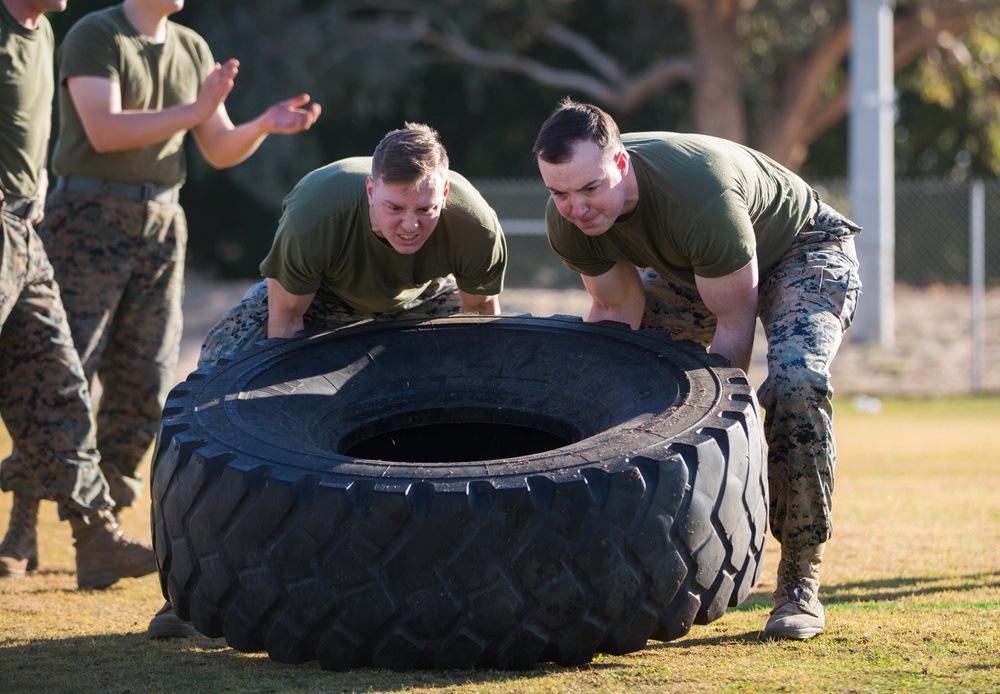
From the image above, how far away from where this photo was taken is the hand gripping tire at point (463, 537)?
9.79 feet

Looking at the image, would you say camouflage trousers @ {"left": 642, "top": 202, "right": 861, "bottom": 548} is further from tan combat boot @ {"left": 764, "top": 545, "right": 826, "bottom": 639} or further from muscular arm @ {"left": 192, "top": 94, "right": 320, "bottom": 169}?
muscular arm @ {"left": 192, "top": 94, "right": 320, "bottom": 169}

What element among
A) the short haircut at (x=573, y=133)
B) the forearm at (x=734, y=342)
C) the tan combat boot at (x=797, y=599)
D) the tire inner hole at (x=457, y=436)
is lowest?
the tan combat boot at (x=797, y=599)

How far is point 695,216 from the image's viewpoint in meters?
3.81

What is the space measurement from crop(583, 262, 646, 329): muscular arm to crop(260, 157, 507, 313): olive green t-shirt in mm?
378

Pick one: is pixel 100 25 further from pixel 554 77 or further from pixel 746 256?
pixel 554 77

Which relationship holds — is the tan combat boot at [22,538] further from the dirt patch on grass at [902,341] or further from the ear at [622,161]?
the dirt patch on grass at [902,341]

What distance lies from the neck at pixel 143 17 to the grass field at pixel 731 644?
233cm

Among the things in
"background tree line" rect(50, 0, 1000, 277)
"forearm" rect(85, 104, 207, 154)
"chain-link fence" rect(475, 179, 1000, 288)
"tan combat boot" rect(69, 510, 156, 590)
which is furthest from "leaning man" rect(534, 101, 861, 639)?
"chain-link fence" rect(475, 179, 1000, 288)

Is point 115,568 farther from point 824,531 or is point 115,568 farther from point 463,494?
point 824,531

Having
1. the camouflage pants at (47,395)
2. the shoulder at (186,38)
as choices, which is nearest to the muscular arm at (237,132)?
the shoulder at (186,38)

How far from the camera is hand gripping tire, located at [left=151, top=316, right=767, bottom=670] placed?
298 centimetres

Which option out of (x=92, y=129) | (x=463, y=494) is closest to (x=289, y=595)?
(x=463, y=494)

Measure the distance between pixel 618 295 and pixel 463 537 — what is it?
168 centimetres

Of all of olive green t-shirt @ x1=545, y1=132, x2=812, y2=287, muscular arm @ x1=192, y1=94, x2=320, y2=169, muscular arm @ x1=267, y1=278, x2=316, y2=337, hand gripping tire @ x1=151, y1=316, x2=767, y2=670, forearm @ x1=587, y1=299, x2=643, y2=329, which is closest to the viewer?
hand gripping tire @ x1=151, y1=316, x2=767, y2=670
